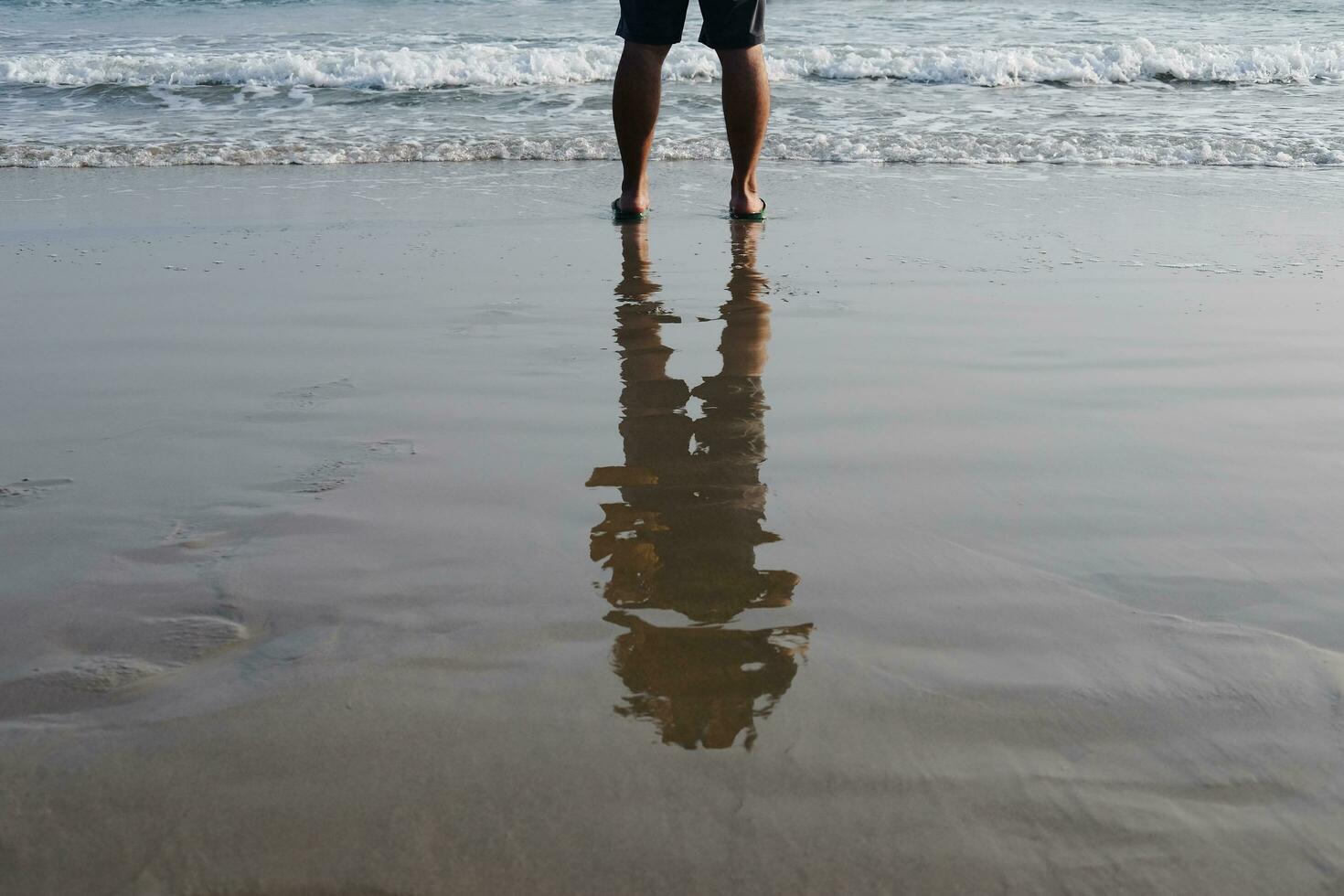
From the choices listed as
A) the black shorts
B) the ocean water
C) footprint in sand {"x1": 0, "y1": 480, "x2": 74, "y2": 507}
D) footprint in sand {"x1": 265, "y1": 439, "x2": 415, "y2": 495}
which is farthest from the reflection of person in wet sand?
the ocean water

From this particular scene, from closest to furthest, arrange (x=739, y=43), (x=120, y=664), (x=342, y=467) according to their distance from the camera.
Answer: (x=120, y=664) → (x=342, y=467) → (x=739, y=43)

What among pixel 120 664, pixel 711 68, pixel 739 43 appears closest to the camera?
pixel 120 664

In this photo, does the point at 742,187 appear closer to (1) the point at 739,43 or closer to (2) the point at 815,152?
(1) the point at 739,43

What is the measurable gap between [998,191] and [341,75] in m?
5.16

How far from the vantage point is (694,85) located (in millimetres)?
7281

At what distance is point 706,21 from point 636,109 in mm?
343

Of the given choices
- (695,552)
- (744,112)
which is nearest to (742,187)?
(744,112)

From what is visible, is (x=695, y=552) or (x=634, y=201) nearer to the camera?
(x=695, y=552)

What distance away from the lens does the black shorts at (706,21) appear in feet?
11.6

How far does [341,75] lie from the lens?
7.72m

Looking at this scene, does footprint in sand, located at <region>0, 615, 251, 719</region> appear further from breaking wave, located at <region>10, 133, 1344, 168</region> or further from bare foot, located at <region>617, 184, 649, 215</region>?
breaking wave, located at <region>10, 133, 1344, 168</region>

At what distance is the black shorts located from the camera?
11.6ft

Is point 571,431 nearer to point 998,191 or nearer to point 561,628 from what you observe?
point 561,628

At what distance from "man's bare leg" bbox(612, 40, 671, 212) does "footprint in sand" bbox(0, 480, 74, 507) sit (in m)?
2.38
